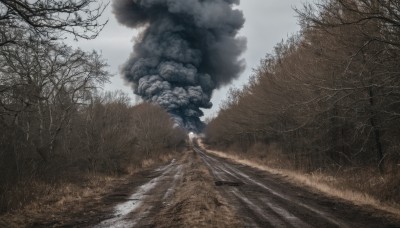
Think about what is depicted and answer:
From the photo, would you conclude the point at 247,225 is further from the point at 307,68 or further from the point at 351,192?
the point at 307,68

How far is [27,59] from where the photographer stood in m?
15.5

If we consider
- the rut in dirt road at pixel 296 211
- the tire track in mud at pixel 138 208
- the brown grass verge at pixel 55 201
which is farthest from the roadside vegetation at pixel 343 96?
the brown grass verge at pixel 55 201

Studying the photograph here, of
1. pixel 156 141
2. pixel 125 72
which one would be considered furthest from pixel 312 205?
pixel 125 72

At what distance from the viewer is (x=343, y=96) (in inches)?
410

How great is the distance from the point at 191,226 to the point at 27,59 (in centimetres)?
1100

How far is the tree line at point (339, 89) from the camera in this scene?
11.0 meters

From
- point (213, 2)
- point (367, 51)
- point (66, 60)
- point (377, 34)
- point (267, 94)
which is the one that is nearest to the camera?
point (377, 34)

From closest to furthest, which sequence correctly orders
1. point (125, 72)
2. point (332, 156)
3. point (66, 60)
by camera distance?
point (66, 60) → point (332, 156) → point (125, 72)

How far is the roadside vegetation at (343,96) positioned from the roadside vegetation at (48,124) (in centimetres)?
716

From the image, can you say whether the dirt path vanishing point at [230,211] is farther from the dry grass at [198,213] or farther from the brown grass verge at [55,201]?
the brown grass verge at [55,201]

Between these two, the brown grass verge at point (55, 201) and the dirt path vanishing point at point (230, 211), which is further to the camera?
the brown grass verge at point (55, 201)

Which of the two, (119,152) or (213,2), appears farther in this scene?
(213,2)

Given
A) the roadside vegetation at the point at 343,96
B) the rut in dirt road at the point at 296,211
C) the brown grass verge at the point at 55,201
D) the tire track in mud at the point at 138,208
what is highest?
the roadside vegetation at the point at 343,96

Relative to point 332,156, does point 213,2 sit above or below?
above
